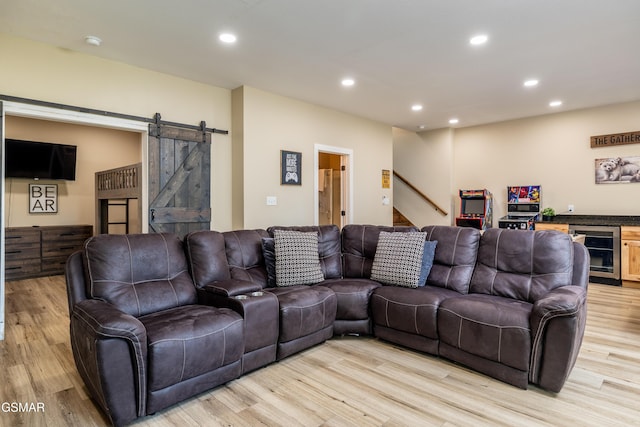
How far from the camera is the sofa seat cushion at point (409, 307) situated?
108 inches

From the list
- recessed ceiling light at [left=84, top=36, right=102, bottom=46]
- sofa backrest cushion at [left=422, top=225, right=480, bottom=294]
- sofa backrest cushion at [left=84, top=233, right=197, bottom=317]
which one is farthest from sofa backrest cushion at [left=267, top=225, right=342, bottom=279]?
recessed ceiling light at [left=84, top=36, right=102, bottom=46]

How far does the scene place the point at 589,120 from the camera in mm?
5828

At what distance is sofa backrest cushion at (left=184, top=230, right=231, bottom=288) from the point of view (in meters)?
2.84

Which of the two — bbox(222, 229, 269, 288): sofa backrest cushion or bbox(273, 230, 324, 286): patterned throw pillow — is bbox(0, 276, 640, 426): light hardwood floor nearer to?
bbox(273, 230, 324, 286): patterned throw pillow

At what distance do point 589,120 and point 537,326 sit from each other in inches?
206

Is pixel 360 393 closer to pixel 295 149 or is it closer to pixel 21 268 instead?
pixel 295 149

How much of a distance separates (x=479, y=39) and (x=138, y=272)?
357cm

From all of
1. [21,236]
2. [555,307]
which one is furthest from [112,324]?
[21,236]

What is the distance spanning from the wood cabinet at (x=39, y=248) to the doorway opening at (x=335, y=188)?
14.5 ft

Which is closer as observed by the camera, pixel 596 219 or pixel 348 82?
pixel 348 82

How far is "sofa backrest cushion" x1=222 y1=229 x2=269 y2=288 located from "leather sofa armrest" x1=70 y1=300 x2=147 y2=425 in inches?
46.2

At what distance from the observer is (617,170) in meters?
5.60

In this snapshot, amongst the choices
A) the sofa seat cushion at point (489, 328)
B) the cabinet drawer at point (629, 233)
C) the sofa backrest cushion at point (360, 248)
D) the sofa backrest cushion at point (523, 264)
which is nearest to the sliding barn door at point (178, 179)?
the sofa backrest cushion at point (360, 248)

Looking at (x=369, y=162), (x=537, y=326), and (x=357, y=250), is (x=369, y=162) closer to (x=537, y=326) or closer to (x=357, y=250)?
(x=357, y=250)
